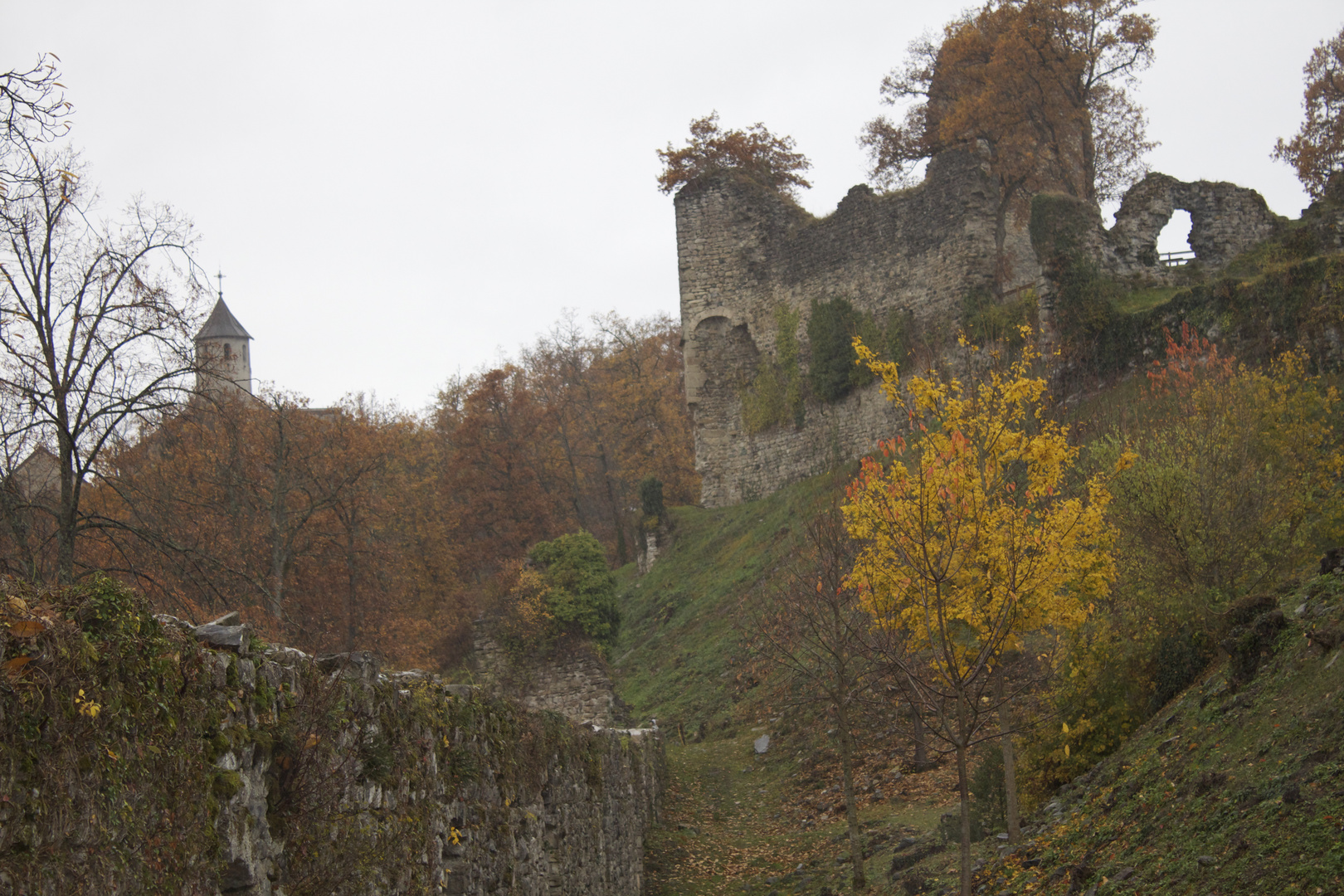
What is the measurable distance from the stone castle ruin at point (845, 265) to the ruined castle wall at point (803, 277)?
0.11ft

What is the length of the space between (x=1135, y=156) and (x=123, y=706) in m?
31.0

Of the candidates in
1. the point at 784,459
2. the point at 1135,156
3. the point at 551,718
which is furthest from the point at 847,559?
the point at 1135,156

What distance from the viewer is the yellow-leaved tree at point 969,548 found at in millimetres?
8336

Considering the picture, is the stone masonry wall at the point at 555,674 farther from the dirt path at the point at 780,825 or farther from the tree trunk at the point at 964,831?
the tree trunk at the point at 964,831

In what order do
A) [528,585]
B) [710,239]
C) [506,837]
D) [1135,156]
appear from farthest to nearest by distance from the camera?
[710,239] → [1135,156] → [528,585] → [506,837]

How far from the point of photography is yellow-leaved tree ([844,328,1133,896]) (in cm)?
834

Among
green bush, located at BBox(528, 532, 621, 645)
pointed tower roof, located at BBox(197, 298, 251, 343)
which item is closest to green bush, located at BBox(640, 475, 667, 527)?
green bush, located at BBox(528, 532, 621, 645)

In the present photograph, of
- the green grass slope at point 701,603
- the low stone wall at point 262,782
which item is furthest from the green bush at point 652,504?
the low stone wall at point 262,782

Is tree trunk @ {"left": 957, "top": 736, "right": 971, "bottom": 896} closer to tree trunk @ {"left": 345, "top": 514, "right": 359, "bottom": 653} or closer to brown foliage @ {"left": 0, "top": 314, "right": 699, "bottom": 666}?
brown foliage @ {"left": 0, "top": 314, "right": 699, "bottom": 666}

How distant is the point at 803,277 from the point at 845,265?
4.44 feet

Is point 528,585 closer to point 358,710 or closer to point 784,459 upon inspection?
point 784,459

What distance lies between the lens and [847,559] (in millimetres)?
12562

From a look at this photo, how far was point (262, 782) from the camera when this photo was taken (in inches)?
164

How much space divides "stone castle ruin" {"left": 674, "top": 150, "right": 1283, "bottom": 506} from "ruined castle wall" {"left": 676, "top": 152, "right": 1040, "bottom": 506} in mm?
33
